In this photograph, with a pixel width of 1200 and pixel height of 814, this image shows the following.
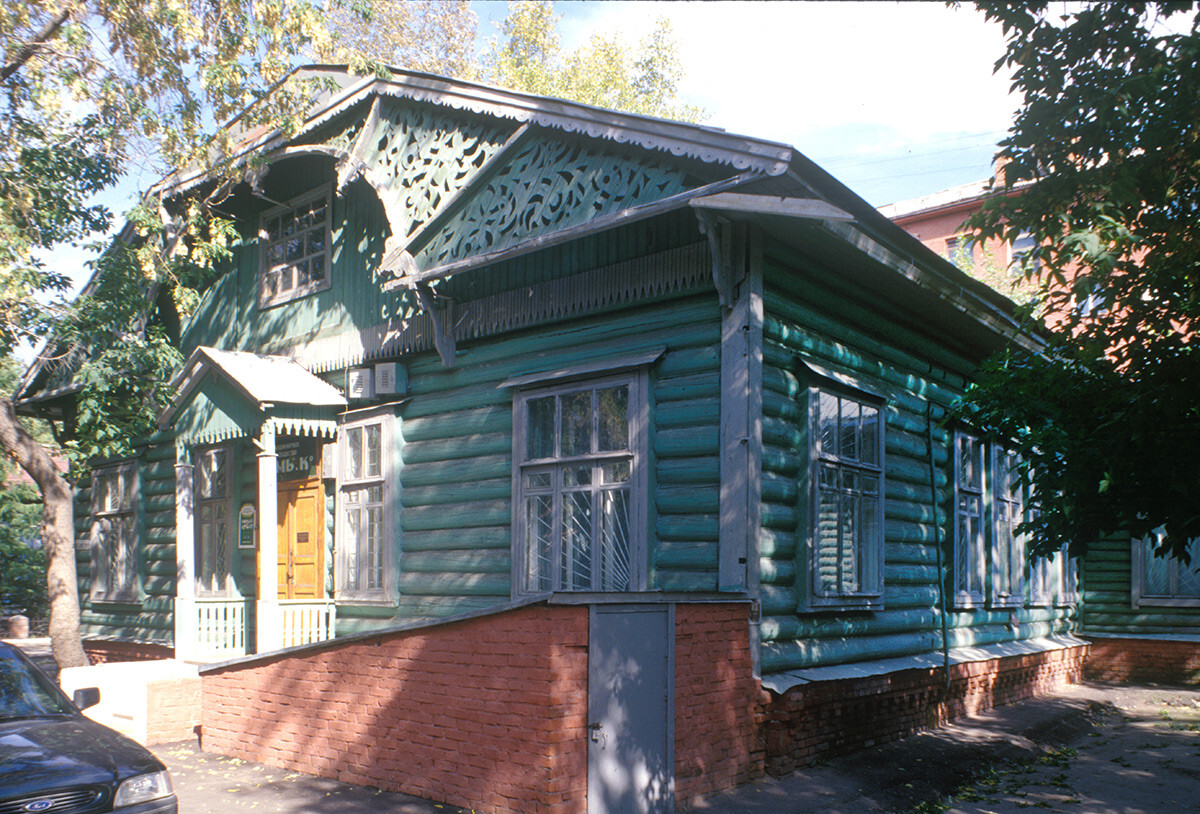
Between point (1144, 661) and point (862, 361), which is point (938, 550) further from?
point (1144, 661)

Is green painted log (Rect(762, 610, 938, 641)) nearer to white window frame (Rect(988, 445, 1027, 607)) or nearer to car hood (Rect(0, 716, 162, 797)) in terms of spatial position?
white window frame (Rect(988, 445, 1027, 607))

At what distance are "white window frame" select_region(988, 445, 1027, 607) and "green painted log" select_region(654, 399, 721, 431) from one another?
22.0ft

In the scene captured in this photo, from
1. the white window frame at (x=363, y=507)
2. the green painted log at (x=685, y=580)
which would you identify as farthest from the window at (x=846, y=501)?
the white window frame at (x=363, y=507)

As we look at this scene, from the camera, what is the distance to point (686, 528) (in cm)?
898

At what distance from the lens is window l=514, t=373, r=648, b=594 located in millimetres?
9430

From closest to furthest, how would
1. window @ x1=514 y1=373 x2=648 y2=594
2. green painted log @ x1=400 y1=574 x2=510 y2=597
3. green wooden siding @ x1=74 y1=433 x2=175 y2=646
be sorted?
window @ x1=514 y1=373 x2=648 y2=594 → green painted log @ x1=400 y1=574 x2=510 y2=597 → green wooden siding @ x1=74 y1=433 x2=175 y2=646

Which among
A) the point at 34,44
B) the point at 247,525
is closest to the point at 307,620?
the point at 247,525

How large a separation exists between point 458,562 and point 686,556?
319cm

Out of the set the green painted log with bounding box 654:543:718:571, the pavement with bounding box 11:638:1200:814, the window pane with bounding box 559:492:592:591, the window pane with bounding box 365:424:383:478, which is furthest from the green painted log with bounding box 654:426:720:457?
the window pane with bounding box 365:424:383:478

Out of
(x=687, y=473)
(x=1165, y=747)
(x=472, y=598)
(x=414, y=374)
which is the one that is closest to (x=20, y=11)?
(x=414, y=374)

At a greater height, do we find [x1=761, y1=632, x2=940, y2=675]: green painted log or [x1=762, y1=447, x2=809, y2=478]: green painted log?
[x1=762, y1=447, x2=809, y2=478]: green painted log

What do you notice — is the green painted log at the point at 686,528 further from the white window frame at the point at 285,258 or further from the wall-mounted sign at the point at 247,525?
the wall-mounted sign at the point at 247,525

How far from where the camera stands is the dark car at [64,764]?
566 cm

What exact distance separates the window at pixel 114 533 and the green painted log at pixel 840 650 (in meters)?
12.0
